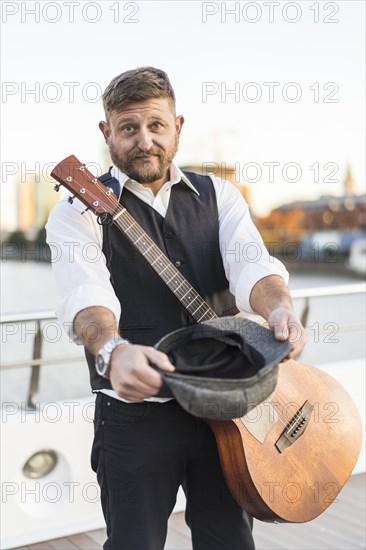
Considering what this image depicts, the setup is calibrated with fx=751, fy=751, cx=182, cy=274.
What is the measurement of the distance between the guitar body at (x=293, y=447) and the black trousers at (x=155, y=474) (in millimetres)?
54

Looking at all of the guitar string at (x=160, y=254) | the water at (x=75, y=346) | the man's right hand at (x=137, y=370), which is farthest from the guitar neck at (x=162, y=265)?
the water at (x=75, y=346)

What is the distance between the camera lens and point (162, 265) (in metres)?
1.64

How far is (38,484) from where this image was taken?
2980 millimetres

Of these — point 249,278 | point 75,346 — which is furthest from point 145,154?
point 75,346

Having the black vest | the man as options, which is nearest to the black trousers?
the man

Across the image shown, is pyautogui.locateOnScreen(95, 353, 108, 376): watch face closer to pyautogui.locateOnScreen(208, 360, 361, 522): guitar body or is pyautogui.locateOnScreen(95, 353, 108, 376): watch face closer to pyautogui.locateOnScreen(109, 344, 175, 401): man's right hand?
pyautogui.locateOnScreen(109, 344, 175, 401): man's right hand

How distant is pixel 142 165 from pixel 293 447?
755 mm

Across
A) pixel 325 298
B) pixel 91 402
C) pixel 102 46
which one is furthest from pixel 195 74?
pixel 91 402

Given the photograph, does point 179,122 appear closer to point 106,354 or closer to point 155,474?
point 106,354

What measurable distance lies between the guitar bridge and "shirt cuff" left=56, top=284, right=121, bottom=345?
0.56 metres

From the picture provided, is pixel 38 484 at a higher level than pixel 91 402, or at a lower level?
lower

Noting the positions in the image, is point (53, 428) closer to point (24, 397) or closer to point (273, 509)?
point (24, 397)

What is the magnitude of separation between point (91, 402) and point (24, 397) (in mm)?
280

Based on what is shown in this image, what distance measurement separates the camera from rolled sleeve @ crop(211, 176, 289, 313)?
5.43 ft
